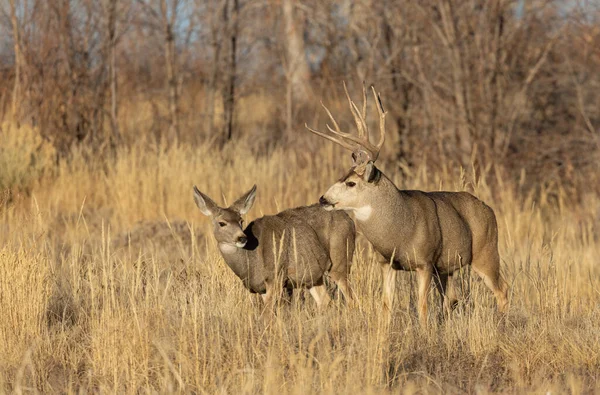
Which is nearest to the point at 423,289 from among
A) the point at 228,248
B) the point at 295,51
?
the point at 228,248

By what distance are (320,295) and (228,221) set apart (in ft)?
3.83

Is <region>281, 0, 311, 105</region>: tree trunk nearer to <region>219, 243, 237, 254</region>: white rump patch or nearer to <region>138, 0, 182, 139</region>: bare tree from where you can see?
<region>138, 0, 182, 139</region>: bare tree

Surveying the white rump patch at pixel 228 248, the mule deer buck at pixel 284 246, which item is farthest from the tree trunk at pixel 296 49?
the white rump patch at pixel 228 248

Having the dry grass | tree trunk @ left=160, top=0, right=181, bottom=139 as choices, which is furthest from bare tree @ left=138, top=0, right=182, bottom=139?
the dry grass

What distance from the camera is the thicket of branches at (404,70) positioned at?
566 inches

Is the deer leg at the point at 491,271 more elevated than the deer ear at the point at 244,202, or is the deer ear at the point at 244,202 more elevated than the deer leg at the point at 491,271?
the deer ear at the point at 244,202

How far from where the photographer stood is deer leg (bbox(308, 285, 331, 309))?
24.8ft

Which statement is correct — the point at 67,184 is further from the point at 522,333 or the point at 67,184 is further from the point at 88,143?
the point at 522,333

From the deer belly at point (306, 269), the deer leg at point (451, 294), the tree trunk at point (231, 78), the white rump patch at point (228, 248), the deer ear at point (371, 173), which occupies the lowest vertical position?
the deer leg at point (451, 294)

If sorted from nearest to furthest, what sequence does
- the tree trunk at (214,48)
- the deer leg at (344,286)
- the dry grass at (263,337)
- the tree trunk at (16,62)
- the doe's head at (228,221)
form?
the dry grass at (263,337) < the doe's head at (228,221) < the deer leg at (344,286) < the tree trunk at (16,62) < the tree trunk at (214,48)

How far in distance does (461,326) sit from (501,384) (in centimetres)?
88

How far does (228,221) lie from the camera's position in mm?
6945

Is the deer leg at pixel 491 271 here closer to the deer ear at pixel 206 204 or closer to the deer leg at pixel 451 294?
the deer leg at pixel 451 294

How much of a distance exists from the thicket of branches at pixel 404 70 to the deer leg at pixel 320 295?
6917 millimetres
